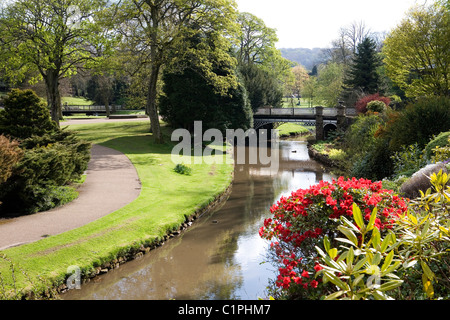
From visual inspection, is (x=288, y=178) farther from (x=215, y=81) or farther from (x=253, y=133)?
(x=253, y=133)

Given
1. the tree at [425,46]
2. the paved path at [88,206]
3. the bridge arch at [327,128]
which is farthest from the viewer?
the bridge arch at [327,128]

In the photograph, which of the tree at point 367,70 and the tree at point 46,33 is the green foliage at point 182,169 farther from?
the tree at point 367,70

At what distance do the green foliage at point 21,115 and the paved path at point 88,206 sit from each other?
108 inches

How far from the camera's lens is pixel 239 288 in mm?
8016

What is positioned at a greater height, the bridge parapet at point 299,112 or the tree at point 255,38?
the tree at point 255,38

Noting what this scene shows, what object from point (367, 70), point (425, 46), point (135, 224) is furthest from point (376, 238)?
point (367, 70)

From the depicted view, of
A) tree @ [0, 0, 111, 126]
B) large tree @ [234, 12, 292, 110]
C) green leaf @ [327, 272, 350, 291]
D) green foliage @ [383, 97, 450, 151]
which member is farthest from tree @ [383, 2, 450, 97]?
green leaf @ [327, 272, 350, 291]

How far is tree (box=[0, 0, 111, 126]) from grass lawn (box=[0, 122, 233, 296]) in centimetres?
773

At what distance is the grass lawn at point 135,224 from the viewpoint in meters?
7.97

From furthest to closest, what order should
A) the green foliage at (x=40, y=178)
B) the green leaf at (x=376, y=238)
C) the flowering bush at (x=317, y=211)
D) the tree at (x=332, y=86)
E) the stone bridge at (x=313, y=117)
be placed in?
the tree at (x=332, y=86) → the stone bridge at (x=313, y=117) → the green foliage at (x=40, y=178) → the flowering bush at (x=317, y=211) → the green leaf at (x=376, y=238)

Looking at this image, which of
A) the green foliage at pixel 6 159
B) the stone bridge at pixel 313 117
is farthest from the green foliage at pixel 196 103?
the green foliage at pixel 6 159

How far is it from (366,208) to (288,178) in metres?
14.4

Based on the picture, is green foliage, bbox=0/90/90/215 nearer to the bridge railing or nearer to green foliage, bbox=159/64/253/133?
green foliage, bbox=159/64/253/133
